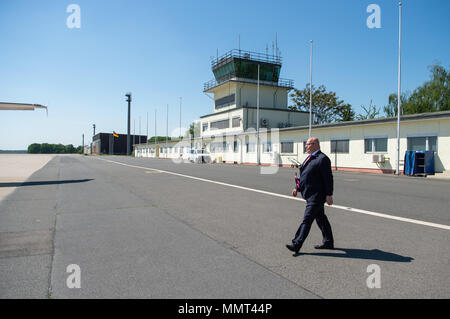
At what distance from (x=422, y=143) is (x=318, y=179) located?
19.8 m

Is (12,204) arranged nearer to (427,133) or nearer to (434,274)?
(434,274)

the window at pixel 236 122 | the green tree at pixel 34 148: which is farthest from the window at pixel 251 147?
the green tree at pixel 34 148

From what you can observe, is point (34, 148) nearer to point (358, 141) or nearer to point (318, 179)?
point (358, 141)

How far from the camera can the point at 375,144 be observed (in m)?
23.1

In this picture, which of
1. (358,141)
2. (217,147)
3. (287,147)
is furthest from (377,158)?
(217,147)

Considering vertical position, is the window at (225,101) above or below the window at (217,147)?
above

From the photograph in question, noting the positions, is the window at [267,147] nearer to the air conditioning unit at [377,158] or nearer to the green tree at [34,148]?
the air conditioning unit at [377,158]

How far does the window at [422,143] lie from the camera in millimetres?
19516

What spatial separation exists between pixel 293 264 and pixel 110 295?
232 centimetres

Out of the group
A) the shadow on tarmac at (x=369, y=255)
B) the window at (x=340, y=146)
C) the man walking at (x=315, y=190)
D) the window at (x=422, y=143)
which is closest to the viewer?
the shadow on tarmac at (x=369, y=255)

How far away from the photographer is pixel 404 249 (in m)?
4.70

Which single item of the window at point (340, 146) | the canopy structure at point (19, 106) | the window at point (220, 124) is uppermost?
the window at point (220, 124)

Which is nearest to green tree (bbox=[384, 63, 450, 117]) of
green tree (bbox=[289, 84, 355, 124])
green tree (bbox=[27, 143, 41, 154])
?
green tree (bbox=[289, 84, 355, 124])

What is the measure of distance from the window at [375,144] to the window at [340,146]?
1.69m
